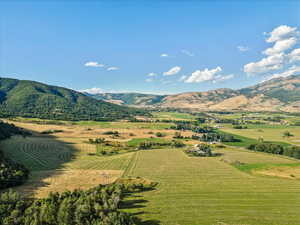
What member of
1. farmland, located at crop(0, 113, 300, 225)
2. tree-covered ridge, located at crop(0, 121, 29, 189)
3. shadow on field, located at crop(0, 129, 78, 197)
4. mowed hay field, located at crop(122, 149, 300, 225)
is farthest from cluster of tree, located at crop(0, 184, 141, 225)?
tree-covered ridge, located at crop(0, 121, 29, 189)

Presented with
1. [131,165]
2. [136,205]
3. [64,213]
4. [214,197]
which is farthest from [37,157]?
[214,197]

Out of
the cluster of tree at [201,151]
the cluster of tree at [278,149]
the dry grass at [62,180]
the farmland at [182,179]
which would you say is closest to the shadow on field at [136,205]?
the farmland at [182,179]

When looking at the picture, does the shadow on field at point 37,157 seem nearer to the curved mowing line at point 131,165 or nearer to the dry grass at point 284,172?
the curved mowing line at point 131,165

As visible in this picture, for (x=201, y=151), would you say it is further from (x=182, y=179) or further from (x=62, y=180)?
(x=62, y=180)

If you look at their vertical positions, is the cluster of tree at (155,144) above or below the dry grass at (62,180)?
above

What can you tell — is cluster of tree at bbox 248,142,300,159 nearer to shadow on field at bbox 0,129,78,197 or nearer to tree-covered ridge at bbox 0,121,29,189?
shadow on field at bbox 0,129,78,197

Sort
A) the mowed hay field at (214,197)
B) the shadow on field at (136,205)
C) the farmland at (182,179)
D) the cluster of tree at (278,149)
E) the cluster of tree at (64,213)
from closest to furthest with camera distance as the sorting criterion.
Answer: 1. the cluster of tree at (64,213)
2. the shadow on field at (136,205)
3. the mowed hay field at (214,197)
4. the farmland at (182,179)
5. the cluster of tree at (278,149)
